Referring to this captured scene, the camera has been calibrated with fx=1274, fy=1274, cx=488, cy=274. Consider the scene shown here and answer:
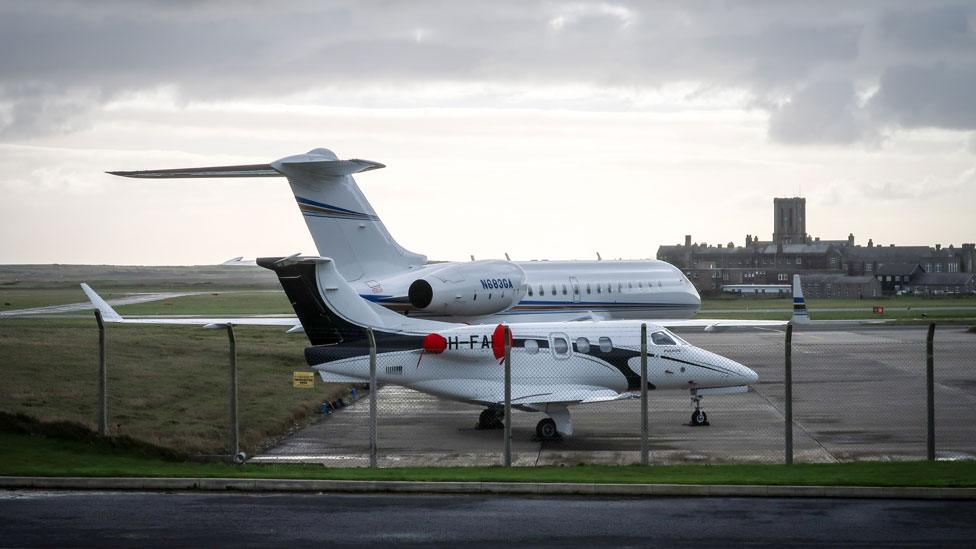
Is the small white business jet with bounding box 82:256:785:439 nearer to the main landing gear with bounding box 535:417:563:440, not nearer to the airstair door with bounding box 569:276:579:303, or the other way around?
the main landing gear with bounding box 535:417:563:440

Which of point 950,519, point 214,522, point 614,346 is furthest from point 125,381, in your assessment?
point 950,519

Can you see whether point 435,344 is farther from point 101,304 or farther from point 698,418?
point 101,304

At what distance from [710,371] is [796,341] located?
24.6 meters

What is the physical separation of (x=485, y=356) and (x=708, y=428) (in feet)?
15.4

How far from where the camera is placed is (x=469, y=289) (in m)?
33.6

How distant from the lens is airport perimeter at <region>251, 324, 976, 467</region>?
21.1 m

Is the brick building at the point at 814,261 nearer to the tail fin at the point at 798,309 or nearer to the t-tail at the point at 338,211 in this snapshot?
the tail fin at the point at 798,309

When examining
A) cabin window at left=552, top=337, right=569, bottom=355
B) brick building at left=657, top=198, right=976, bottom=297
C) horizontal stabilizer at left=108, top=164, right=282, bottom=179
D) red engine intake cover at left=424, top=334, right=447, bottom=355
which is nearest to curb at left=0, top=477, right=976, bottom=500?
red engine intake cover at left=424, top=334, right=447, bottom=355

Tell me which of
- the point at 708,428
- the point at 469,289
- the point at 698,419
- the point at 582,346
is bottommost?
the point at 708,428

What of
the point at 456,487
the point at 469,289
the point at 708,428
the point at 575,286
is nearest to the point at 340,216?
the point at 469,289

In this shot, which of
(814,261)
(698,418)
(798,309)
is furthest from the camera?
(814,261)

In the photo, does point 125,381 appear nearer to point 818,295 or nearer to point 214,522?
point 214,522

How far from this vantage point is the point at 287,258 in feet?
75.9

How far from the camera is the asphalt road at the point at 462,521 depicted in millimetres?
13164
